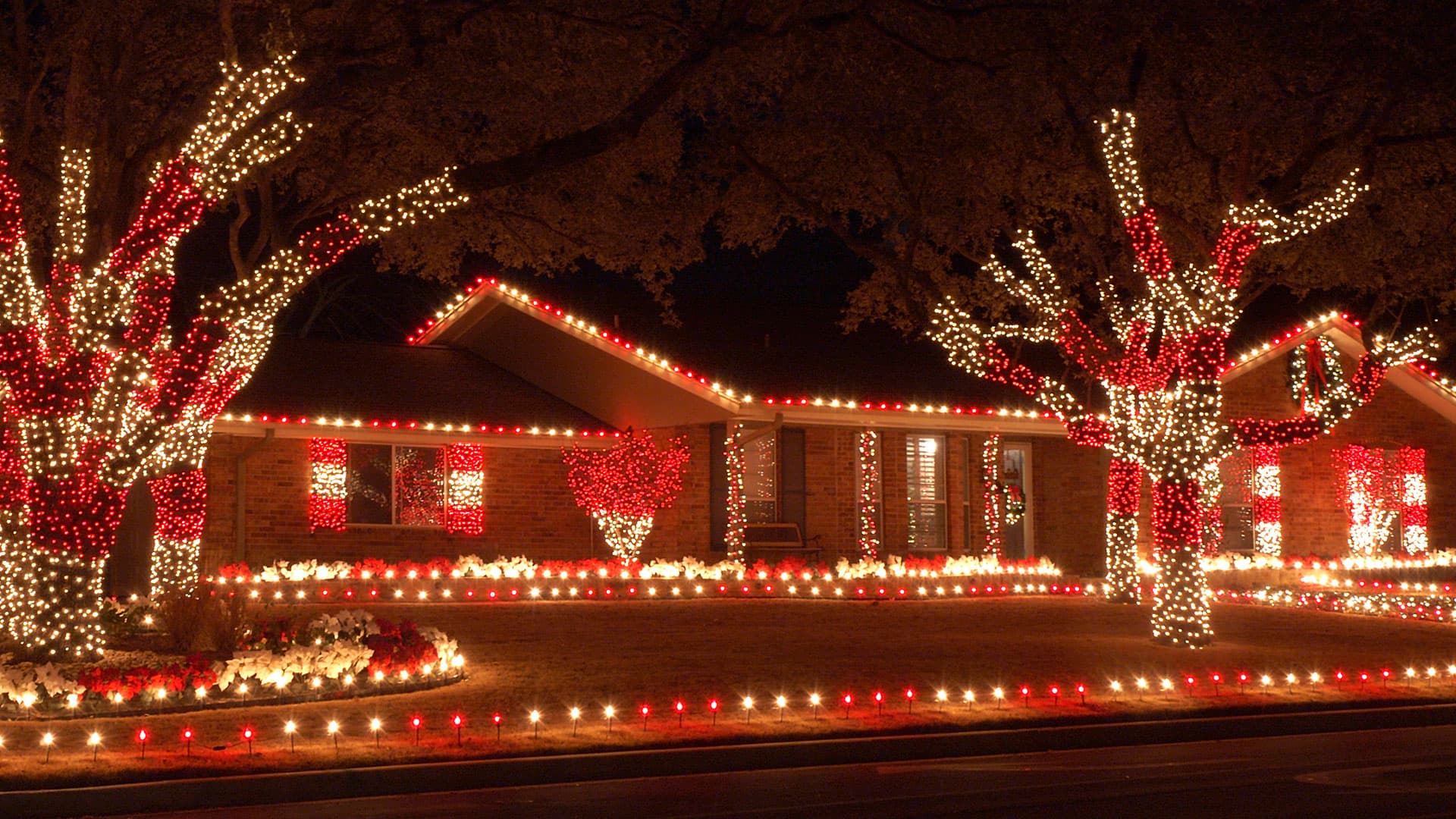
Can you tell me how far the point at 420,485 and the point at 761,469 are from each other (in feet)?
17.5

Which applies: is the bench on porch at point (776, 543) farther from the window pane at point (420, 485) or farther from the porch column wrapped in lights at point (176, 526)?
the porch column wrapped in lights at point (176, 526)

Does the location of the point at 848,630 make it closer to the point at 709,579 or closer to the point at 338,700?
the point at 709,579

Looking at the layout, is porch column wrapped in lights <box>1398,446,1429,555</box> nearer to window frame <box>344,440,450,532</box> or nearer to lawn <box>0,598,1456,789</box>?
lawn <box>0,598,1456,789</box>

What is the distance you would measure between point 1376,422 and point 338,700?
23.7 metres

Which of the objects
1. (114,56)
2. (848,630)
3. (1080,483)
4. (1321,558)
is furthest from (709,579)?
(1321,558)

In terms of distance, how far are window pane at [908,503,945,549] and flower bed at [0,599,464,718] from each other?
13681mm

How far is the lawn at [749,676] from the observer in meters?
11.1

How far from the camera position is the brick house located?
2425cm

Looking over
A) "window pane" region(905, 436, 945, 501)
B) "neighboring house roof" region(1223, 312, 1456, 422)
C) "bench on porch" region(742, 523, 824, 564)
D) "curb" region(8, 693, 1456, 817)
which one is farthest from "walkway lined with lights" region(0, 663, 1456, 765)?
"neighboring house roof" region(1223, 312, 1456, 422)

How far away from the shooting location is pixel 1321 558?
30.0m

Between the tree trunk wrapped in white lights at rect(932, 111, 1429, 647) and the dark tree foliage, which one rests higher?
the dark tree foliage

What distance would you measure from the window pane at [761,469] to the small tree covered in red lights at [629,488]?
126cm

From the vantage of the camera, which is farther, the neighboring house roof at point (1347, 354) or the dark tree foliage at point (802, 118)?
the neighboring house roof at point (1347, 354)

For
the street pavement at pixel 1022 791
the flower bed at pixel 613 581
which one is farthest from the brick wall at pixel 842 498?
the street pavement at pixel 1022 791
